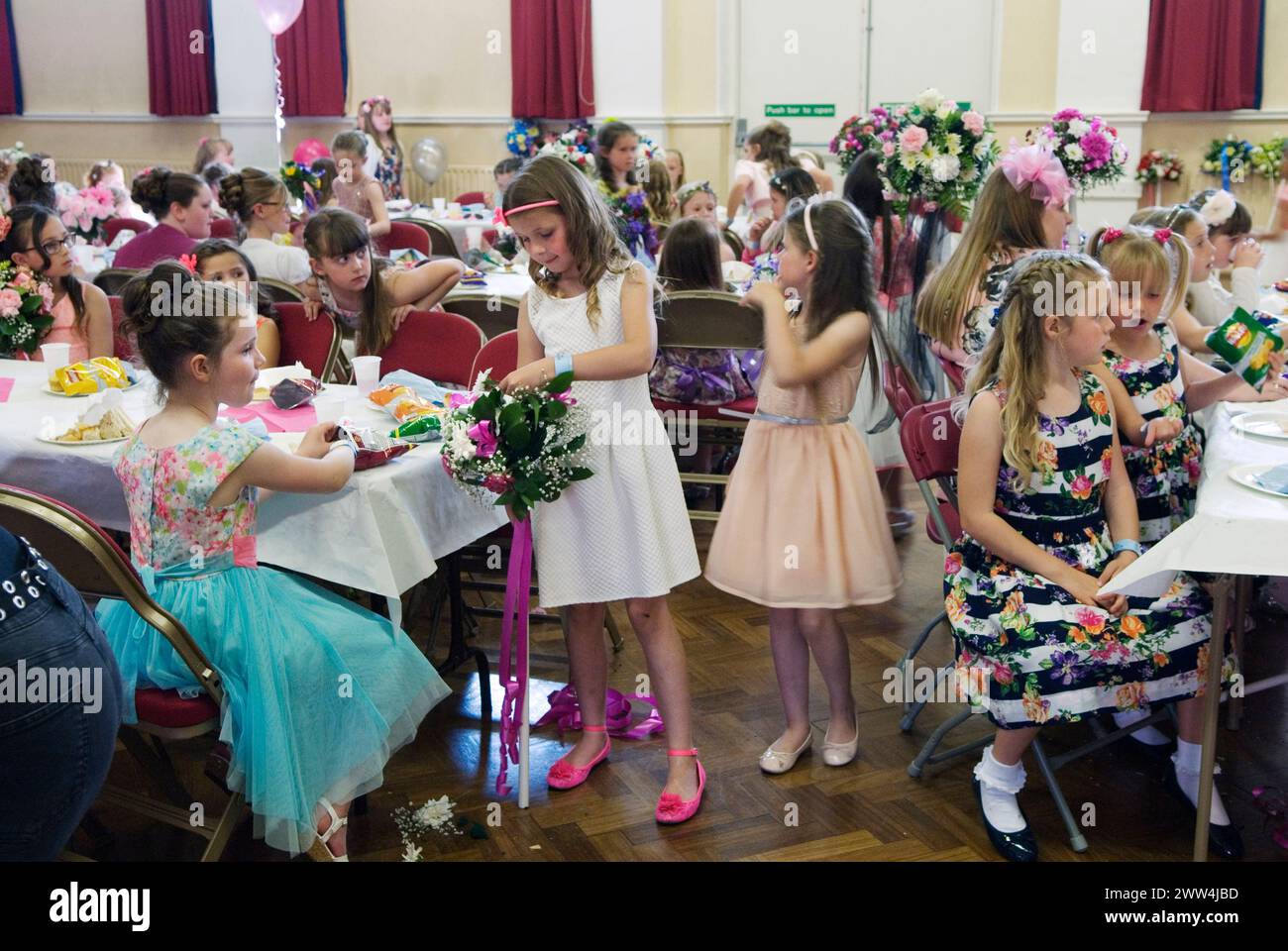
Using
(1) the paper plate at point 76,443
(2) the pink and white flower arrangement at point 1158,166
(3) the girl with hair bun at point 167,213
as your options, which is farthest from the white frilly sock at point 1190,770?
(2) the pink and white flower arrangement at point 1158,166

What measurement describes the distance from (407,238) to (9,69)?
6.69 meters

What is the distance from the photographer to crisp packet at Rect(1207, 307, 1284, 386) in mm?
2691

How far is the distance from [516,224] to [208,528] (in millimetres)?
881

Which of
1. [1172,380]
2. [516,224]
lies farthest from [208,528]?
[1172,380]

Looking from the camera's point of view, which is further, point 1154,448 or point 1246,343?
point 1154,448

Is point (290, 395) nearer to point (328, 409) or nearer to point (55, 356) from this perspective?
point (328, 409)

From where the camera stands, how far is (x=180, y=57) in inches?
417

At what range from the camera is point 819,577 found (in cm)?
291

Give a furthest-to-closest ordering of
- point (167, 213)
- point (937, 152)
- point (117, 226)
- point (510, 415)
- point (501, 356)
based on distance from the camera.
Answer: point (117, 226)
point (167, 213)
point (937, 152)
point (501, 356)
point (510, 415)

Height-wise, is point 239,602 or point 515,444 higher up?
point 515,444

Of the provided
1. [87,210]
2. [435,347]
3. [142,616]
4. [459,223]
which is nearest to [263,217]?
[435,347]

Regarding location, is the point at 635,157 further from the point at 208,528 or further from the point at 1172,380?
the point at 208,528

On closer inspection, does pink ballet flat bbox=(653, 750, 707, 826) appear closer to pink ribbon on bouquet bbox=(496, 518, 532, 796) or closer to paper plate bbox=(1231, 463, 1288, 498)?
pink ribbon on bouquet bbox=(496, 518, 532, 796)

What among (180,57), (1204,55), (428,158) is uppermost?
(180,57)
